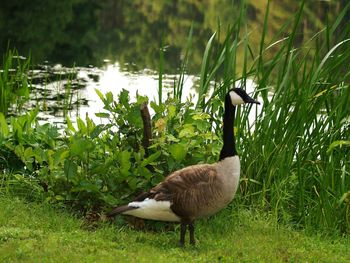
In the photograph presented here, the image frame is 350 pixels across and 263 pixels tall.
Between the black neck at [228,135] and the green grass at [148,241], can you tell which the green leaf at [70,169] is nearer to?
the green grass at [148,241]

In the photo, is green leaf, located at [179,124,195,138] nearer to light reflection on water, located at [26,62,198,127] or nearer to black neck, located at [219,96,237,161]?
black neck, located at [219,96,237,161]

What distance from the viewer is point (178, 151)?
21.2 feet

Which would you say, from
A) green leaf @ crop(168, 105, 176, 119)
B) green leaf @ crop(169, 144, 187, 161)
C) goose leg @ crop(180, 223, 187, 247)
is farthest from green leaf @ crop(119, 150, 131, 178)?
goose leg @ crop(180, 223, 187, 247)

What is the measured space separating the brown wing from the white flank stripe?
0.04 m

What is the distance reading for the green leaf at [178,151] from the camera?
6441 millimetres

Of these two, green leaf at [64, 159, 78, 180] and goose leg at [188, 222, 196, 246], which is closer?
goose leg at [188, 222, 196, 246]

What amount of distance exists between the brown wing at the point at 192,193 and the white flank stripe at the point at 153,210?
0.13 feet

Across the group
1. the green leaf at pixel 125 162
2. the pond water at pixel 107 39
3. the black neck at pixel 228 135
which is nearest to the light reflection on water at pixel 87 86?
the pond water at pixel 107 39

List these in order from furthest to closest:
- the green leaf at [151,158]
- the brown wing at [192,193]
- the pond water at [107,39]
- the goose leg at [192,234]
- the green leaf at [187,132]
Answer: the pond water at [107,39], the green leaf at [187,132], the green leaf at [151,158], the goose leg at [192,234], the brown wing at [192,193]

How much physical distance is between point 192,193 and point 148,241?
1.97 feet

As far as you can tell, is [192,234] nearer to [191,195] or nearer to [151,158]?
[191,195]

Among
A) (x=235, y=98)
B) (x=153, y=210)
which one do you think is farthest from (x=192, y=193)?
(x=235, y=98)

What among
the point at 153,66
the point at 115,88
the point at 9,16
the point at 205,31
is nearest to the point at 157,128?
the point at 115,88

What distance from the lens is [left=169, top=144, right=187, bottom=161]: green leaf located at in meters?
6.44
